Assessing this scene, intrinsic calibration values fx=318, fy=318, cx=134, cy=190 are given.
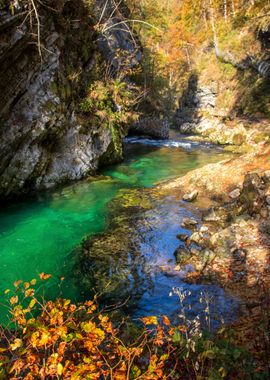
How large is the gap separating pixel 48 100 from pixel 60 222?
5049mm

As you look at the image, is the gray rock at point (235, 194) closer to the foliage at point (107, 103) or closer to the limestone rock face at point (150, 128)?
the foliage at point (107, 103)

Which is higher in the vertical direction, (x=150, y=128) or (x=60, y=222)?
(x=150, y=128)

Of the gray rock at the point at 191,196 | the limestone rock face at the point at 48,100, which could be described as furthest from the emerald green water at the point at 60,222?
the gray rock at the point at 191,196

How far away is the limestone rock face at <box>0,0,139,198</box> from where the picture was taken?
1048 cm

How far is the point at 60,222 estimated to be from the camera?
10.5m

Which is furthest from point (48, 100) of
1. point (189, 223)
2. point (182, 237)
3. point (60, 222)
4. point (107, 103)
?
point (182, 237)

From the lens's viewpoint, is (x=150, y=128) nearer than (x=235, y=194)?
No

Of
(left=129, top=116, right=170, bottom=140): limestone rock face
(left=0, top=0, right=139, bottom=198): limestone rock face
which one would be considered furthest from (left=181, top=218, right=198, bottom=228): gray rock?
(left=129, top=116, right=170, bottom=140): limestone rock face

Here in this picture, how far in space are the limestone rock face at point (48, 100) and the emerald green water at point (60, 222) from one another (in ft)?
3.55

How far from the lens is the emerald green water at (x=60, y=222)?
24.8 ft

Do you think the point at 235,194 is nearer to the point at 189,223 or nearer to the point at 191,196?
the point at 191,196

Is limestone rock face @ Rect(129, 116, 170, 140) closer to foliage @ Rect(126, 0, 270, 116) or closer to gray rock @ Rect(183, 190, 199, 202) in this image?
foliage @ Rect(126, 0, 270, 116)

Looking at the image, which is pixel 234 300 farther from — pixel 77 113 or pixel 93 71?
pixel 93 71

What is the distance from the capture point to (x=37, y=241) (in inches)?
360
